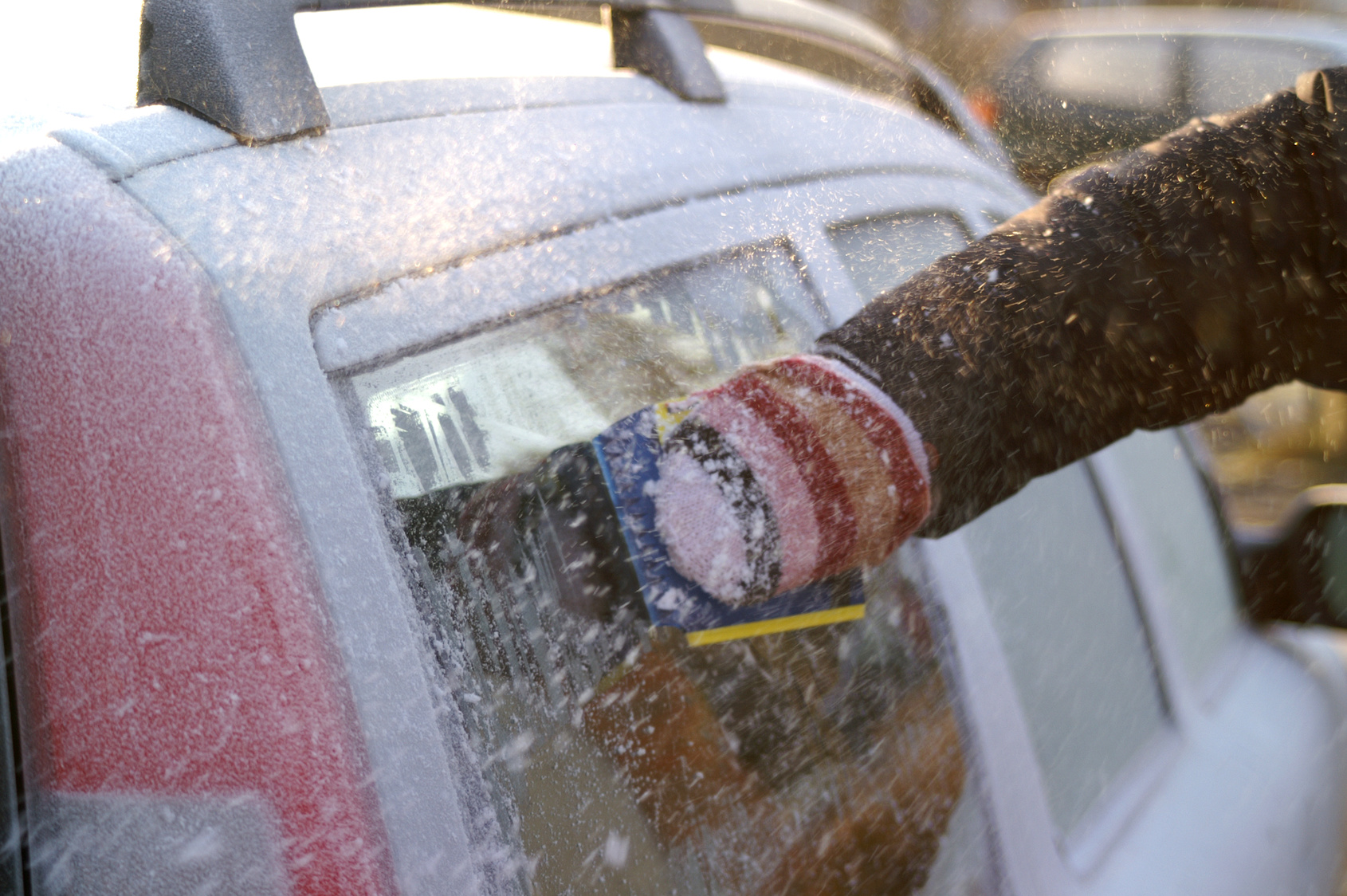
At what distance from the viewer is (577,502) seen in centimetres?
90

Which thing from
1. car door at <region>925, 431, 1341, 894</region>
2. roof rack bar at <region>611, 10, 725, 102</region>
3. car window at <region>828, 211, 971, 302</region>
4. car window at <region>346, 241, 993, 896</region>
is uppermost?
roof rack bar at <region>611, 10, 725, 102</region>

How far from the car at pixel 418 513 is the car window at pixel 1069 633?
0.05 meters

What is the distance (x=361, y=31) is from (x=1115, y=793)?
1.65 meters

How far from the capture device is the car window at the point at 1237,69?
20.1 feet

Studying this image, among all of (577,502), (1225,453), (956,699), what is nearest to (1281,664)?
(956,699)

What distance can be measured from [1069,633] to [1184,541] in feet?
2.63

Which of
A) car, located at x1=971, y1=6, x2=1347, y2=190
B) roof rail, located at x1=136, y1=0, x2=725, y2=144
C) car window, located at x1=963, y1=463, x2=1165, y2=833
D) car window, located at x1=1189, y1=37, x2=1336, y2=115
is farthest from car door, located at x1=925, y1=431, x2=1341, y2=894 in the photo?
car window, located at x1=1189, y1=37, x2=1336, y2=115

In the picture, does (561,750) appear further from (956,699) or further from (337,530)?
(956,699)

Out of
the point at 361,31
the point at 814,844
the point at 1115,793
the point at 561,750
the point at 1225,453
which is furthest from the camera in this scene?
Result: the point at 1225,453

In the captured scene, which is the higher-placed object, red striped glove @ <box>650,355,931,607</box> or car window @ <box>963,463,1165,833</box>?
red striped glove @ <box>650,355,931,607</box>

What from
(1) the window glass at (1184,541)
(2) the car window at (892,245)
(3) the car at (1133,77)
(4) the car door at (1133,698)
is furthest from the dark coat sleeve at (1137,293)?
(3) the car at (1133,77)

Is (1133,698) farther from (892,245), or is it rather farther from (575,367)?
(575,367)

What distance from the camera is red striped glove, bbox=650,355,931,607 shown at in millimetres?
957

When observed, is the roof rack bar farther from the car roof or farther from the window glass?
the car roof
